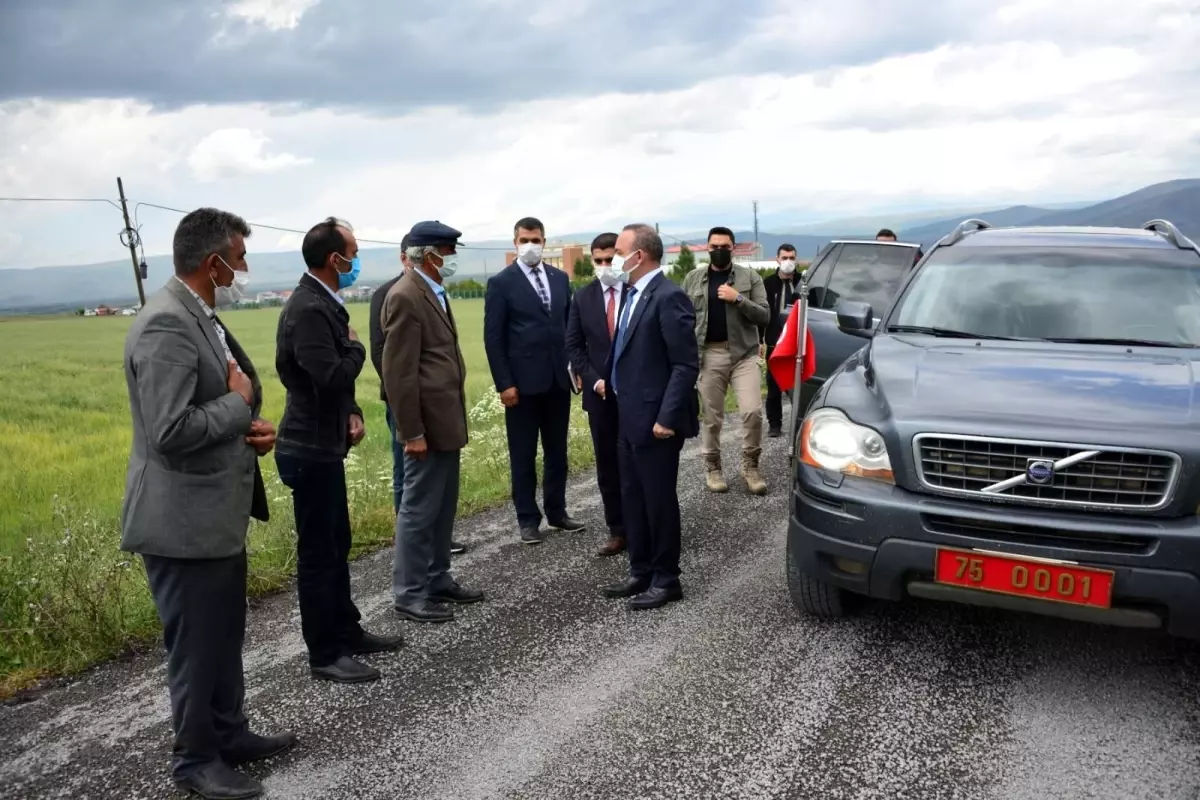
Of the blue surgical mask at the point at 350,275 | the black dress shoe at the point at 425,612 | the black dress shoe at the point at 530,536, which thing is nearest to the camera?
the blue surgical mask at the point at 350,275

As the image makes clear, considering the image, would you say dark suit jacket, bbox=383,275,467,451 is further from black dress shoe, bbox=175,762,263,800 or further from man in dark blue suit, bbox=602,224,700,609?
black dress shoe, bbox=175,762,263,800

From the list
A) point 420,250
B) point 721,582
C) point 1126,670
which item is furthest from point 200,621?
point 1126,670

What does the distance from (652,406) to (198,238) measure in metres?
2.48

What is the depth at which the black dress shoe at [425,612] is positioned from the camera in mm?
4480

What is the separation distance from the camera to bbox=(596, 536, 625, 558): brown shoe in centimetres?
552

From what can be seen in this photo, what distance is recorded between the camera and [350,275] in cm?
399

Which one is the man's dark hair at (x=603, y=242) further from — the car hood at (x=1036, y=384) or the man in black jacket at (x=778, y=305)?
the man in black jacket at (x=778, y=305)

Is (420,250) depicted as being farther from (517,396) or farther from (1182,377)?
(1182,377)

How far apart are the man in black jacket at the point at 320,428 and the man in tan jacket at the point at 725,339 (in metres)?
3.74

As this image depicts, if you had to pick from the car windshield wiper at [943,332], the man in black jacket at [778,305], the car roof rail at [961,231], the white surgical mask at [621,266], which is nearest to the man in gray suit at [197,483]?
the white surgical mask at [621,266]

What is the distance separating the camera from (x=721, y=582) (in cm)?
490

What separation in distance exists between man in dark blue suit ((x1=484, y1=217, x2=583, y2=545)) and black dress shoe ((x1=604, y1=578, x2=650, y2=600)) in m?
1.18

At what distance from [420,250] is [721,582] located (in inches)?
99.3

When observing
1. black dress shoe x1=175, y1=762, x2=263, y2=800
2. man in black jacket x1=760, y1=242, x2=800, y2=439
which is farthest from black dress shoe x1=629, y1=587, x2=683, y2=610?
man in black jacket x1=760, y1=242, x2=800, y2=439
